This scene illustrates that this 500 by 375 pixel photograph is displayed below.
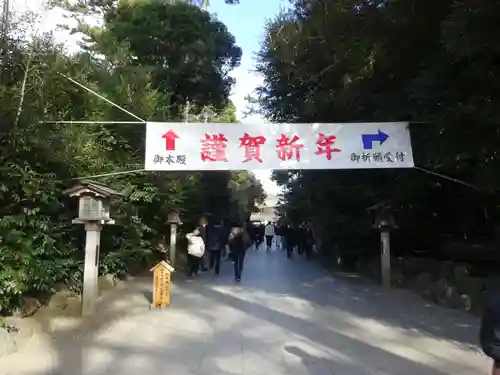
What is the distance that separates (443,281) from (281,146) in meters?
4.92

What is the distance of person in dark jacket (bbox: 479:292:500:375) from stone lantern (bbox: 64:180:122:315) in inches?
282

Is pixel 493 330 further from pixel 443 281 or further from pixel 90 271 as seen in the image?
pixel 443 281

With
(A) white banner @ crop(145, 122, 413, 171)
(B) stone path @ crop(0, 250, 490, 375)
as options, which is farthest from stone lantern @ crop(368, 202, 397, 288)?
(A) white banner @ crop(145, 122, 413, 171)

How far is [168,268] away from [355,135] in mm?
4329

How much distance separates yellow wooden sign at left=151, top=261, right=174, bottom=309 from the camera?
33.3 feet

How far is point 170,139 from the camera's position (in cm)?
991

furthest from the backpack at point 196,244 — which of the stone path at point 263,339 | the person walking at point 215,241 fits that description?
the stone path at point 263,339

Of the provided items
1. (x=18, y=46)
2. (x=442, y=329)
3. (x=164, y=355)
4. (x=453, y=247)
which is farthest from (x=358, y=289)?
(x=18, y=46)

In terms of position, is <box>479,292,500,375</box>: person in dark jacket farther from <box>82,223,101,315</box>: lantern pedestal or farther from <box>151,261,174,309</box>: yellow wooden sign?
<box>82,223,101,315</box>: lantern pedestal

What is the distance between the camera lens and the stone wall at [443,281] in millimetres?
10375

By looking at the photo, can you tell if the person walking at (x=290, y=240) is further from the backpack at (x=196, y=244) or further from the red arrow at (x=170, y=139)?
the red arrow at (x=170, y=139)

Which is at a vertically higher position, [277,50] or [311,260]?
[277,50]

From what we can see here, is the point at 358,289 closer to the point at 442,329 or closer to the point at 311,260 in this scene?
the point at 442,329

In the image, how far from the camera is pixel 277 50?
46.4 ft
